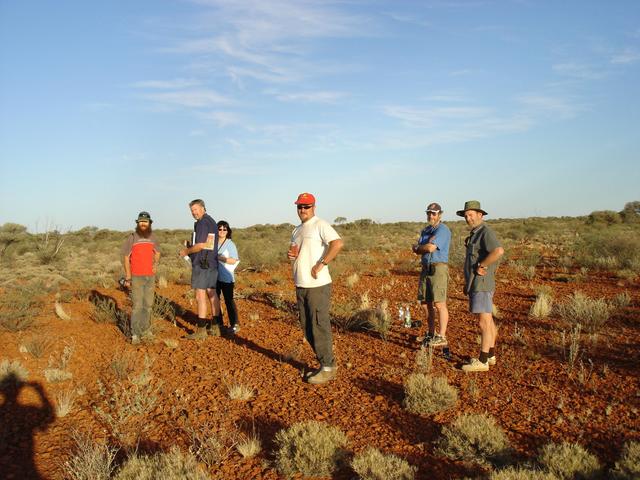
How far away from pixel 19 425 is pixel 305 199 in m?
3.86

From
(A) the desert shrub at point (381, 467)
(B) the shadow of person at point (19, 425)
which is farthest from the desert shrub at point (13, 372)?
(A) the desert shrub at point (381, 467)

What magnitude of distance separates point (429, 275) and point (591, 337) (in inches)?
104

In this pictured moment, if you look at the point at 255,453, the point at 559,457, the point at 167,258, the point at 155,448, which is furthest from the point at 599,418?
the point at 167,258

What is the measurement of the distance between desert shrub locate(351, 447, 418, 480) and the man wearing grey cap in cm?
488

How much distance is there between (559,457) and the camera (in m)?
3.37

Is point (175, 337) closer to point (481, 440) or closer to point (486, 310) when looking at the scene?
point (486, 310)

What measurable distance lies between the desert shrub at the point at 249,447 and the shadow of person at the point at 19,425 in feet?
5.56

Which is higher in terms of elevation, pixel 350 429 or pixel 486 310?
pixel 486 310

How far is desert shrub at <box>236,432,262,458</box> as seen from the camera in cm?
389

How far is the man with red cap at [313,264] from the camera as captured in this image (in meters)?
5.09

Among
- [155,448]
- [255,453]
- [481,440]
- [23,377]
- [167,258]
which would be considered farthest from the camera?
[167,258]

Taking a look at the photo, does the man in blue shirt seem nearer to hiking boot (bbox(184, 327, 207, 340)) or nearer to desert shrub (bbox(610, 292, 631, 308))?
hiking boot (bbox(184, 327, 207, 340))

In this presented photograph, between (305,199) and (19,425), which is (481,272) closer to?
(305,199)

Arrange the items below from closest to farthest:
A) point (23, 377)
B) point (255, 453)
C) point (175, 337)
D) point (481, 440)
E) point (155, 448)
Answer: point (481, 440) < point (255, 453) < point (155, 448) < point (23, 377) < point (175, 337)
